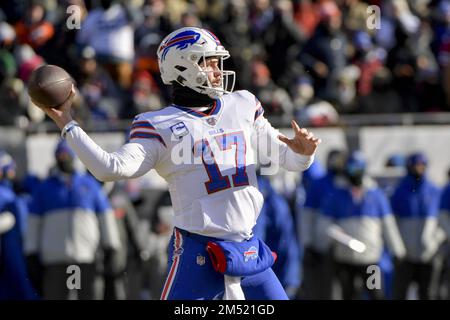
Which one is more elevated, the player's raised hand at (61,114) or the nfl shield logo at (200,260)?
the player's raised hand at (61,114)

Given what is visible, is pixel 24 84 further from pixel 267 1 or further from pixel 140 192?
pixel 267 1

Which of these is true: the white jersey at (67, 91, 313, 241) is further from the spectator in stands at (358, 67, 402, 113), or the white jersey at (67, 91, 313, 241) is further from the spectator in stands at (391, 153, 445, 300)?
the spectator in stands at (358, 67, 402, 113)

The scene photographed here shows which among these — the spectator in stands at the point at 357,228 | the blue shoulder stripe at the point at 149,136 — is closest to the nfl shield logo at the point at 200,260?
the blue shoulder stripe at the point at 149,136

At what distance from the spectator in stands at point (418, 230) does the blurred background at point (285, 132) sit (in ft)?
0.04

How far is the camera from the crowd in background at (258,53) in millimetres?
12938

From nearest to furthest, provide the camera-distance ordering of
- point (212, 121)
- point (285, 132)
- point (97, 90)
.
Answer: point (212, 121) < point (285, 132) < point (97, 90)

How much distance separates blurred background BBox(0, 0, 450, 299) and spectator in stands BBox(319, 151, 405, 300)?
0.04 feet

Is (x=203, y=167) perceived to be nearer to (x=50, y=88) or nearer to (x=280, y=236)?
(x=50, y=88)

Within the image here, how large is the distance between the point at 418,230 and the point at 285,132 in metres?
1.53

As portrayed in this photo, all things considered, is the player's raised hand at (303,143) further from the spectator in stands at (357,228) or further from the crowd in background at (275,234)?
the spectator in stands at (357,228)

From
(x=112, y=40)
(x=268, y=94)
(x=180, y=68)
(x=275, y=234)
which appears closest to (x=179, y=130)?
(x=180, y=68)

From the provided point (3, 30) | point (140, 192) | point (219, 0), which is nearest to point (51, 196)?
point (140, 192)

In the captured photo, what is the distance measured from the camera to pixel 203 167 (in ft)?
21.5

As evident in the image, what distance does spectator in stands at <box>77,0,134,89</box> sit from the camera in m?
13.2
